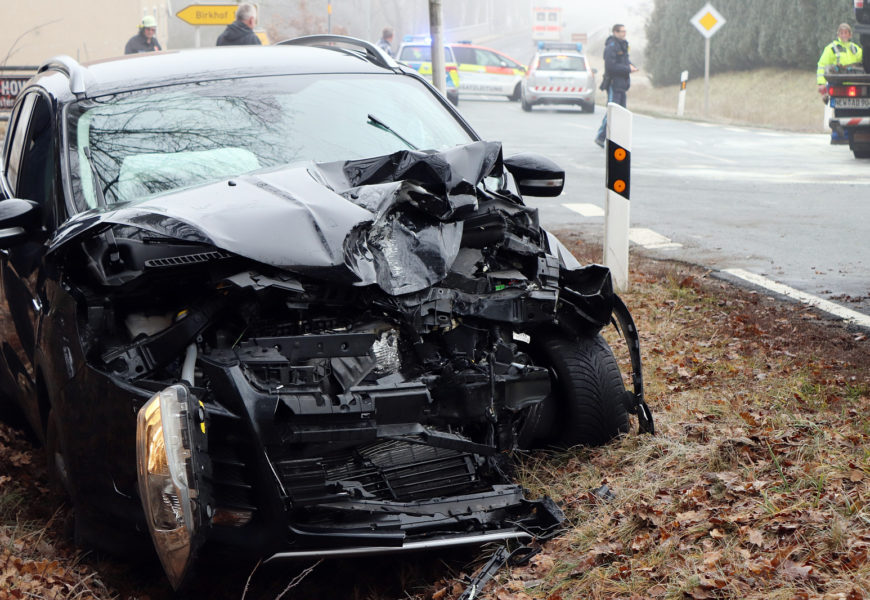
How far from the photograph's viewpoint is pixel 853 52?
61.1 feet

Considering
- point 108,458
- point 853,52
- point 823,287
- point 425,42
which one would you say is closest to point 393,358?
point 108,458

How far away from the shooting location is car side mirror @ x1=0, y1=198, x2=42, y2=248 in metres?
4.21

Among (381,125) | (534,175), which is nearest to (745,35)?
(534,175)

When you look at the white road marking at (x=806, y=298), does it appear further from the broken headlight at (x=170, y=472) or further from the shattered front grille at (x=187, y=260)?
the broken headlight at (x=170, y=472)

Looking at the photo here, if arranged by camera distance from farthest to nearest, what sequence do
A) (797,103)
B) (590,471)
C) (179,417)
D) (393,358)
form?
(797,103) < (590,471) < (393,358) < (179,417)

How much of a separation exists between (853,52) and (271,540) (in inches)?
708

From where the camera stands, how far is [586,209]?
472 inches

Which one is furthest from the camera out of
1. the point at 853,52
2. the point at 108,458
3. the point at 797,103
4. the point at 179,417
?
the point at 797,103

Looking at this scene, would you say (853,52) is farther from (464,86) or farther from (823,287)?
(464,86)

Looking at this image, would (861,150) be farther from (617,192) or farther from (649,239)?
(617,192)

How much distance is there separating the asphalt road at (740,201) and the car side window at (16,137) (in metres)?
4.95

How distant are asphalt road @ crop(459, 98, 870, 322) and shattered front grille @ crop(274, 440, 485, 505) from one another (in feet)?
12.6

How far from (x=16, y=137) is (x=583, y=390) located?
3.17 metres

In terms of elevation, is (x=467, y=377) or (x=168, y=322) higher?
(x=168, y=322)
